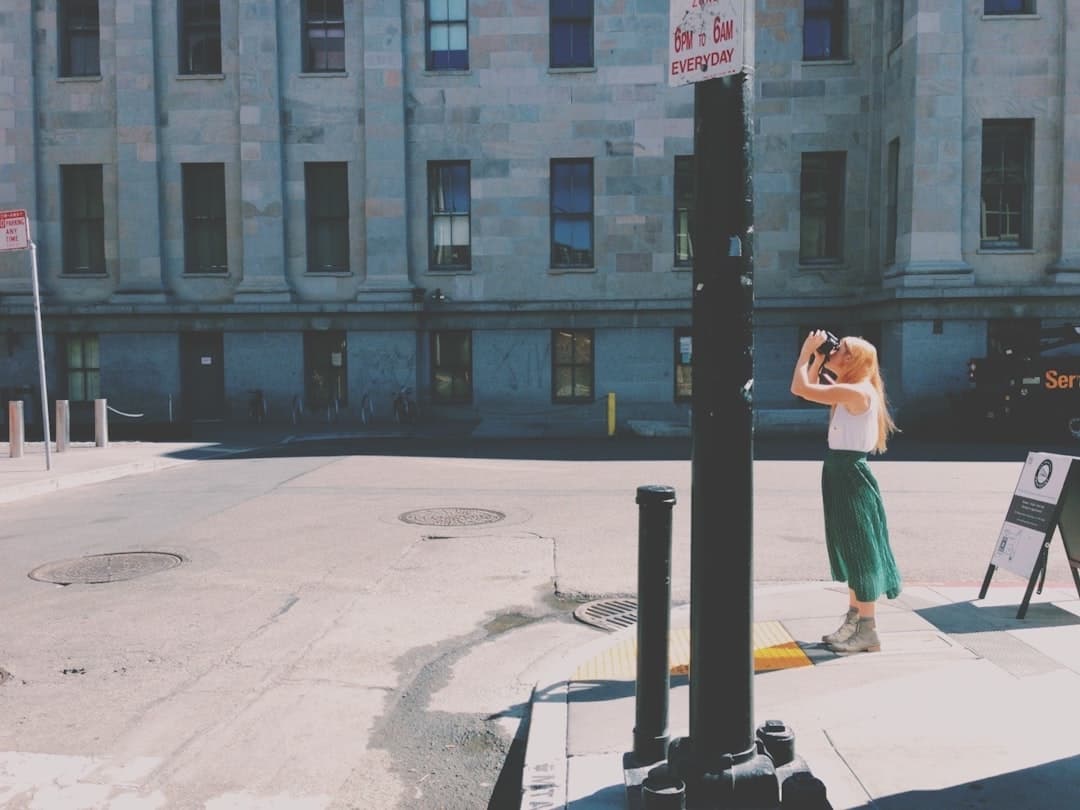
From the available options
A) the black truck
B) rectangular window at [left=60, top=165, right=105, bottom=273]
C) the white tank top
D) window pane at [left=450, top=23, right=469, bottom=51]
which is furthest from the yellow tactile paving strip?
rectangular window at [left=60, top=165, right=105, bottom=273]

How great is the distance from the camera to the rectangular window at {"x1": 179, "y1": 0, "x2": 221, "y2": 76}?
964 inches

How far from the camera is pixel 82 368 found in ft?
81.6

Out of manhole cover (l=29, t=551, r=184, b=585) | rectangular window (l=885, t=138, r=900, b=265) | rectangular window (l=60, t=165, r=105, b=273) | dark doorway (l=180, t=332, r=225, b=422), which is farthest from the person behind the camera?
rectangular window (l=60, t=165, r=105, b=273)

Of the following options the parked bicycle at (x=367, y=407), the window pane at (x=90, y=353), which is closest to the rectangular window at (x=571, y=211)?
the parked bicycle at (x=367, y=407)

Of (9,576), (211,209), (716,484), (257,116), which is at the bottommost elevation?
(9,576)

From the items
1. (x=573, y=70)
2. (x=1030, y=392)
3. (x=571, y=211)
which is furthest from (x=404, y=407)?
(x=1030, y=392)

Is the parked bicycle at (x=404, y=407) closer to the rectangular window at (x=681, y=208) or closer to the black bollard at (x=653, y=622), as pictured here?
the rectangular window at (x=681, y=208)

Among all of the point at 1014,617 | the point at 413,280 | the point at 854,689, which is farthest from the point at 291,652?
the point at 413,280

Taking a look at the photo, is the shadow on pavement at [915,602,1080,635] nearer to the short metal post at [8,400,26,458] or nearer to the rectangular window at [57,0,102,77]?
the short metal post at [8,400,26,458]

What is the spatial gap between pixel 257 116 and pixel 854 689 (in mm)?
22497

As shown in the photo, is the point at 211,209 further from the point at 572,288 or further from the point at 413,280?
the point at 572,288

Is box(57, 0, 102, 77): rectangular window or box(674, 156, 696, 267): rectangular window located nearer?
box(674, 156, 696, 267): rectangular window

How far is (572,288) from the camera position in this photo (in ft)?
79.3

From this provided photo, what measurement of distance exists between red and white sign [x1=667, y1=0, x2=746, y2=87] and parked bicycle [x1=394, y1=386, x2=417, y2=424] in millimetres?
19588
